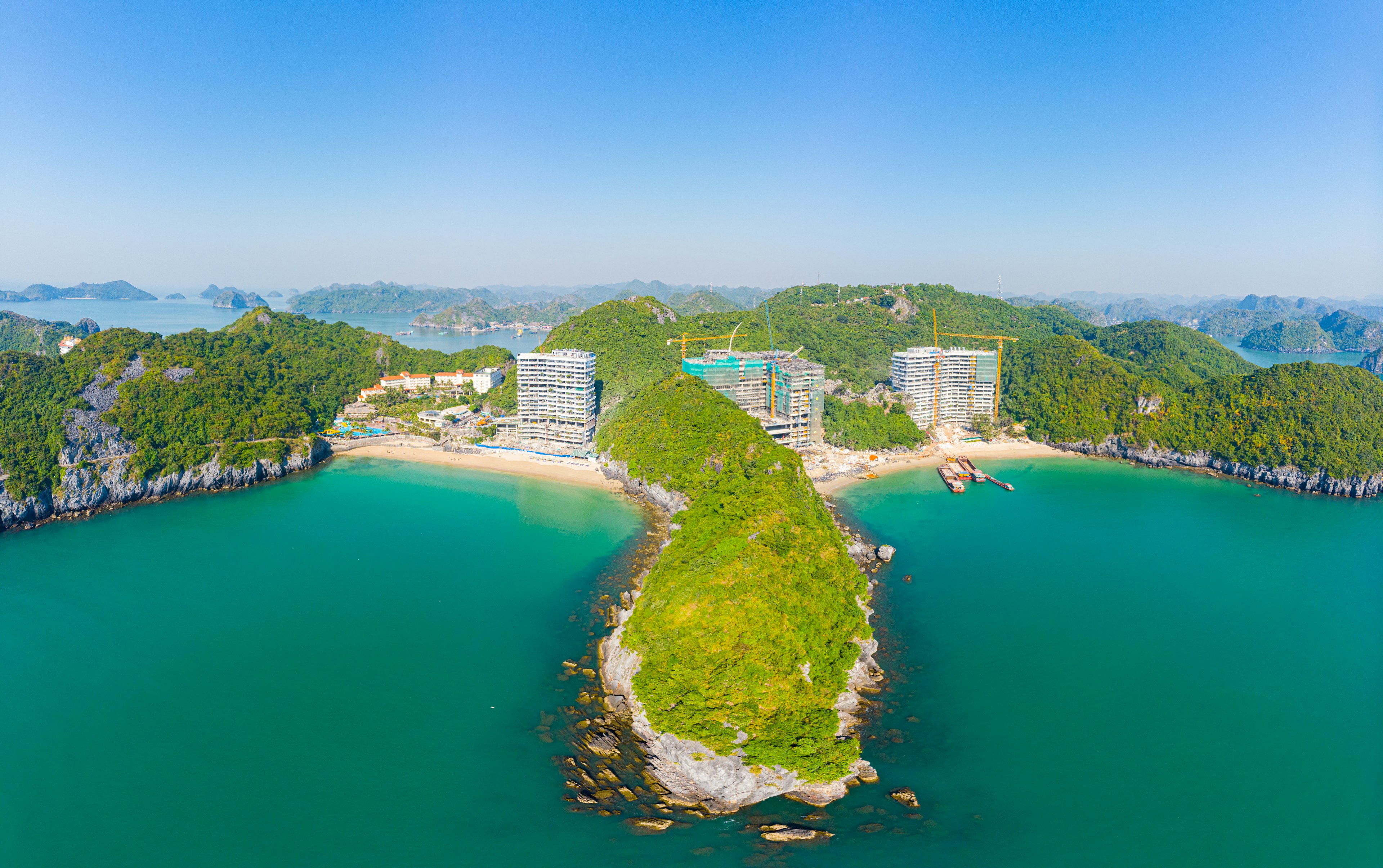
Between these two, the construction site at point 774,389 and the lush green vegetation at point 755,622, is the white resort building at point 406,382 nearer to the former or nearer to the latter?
the construction site at point 774,389

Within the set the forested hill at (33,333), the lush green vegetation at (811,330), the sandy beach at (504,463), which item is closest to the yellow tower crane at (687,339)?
the lush green vegetation at (811,330)

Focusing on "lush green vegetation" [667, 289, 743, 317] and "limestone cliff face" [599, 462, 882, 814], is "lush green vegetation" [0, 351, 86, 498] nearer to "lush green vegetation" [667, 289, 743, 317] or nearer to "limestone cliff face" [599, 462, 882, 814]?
"limestone cliff face" [599, 462, 882, 814]

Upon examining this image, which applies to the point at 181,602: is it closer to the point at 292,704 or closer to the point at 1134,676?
the point at 292,704

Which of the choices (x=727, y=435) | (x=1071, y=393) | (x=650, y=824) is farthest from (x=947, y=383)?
(x=650, y=824)

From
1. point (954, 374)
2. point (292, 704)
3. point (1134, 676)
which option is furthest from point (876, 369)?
point (292, 704)

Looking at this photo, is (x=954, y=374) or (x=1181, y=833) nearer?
(x=1181, y=833)
